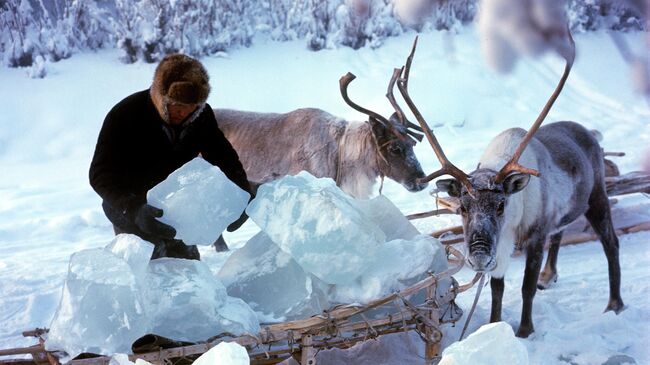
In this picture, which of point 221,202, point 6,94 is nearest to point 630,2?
point 221,202

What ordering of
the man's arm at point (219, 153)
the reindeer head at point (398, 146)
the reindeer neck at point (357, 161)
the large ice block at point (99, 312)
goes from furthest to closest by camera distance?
1. the reindeer neck at point (357, 161)
2. the reindeer head at point (398, 146)
3. the man's arm at point (219, 153)
4. the large ice block at point (99, 312)

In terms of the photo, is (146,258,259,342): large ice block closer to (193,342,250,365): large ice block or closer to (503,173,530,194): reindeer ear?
(193,342,250,365): large ice block

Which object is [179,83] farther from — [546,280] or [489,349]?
[546,280]

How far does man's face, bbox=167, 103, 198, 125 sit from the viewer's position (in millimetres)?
1897

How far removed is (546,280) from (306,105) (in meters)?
2.12

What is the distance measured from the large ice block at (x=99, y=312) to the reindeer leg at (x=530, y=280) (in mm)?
1354

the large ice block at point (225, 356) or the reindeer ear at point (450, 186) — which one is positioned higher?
the large ice block at point (225, 356)

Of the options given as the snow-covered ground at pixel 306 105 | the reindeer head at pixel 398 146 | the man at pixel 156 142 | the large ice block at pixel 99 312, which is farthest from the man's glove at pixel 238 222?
the reindeer head at pixel 398 146

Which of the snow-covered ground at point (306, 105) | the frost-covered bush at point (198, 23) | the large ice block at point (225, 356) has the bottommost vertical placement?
the snow-covered ground at point (306, 105)

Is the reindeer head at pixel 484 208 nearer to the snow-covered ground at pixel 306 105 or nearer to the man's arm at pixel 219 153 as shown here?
the man's arm at pixel 219 153

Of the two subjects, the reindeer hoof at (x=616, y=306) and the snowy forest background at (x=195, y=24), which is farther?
the snowy forest background at (x=195, y=24)

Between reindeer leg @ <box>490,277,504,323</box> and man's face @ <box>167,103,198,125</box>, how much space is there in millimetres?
1151

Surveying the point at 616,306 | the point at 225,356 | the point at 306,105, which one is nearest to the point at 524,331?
the point at 616,306

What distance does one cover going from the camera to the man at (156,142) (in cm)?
188
